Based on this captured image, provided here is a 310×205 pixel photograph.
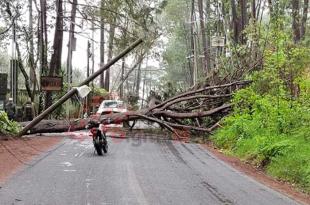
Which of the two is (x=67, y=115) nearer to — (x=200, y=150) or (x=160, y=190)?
(x=200, y=150)

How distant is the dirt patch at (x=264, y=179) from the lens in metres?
10.8

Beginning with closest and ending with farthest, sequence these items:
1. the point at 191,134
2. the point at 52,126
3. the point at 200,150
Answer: the point at 200,150 < the point at 52,126 < the point at 191,134

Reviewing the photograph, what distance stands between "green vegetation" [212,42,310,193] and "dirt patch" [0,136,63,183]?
6787 millimetres

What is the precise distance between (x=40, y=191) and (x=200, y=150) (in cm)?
999

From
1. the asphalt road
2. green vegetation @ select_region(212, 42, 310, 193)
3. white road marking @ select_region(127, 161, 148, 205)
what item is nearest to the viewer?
white road marking @ select_region(127, 161, 148, 205)

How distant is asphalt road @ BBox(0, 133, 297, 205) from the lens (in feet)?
31.0

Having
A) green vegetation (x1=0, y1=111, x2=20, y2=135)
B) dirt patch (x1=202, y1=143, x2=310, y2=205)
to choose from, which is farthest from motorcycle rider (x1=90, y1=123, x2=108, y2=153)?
green vegetation (x1=0, y1=111, x2=20, y2=135)

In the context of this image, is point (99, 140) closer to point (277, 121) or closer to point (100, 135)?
point (100, 135)

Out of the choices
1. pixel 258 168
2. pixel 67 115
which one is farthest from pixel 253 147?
pixel 67 115

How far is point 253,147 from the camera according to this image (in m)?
17.1

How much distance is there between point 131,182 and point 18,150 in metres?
6.91

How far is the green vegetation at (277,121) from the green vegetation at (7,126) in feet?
27.1

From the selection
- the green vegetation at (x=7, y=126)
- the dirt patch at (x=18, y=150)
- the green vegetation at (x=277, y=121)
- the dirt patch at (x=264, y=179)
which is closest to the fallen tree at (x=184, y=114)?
the dirt patch at (x=18, y=150)

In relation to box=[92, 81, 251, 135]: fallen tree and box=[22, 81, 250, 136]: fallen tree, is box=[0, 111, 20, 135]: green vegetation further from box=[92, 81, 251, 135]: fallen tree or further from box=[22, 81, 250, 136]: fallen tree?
box=[92, 81, 251, 135]: fallen tree
